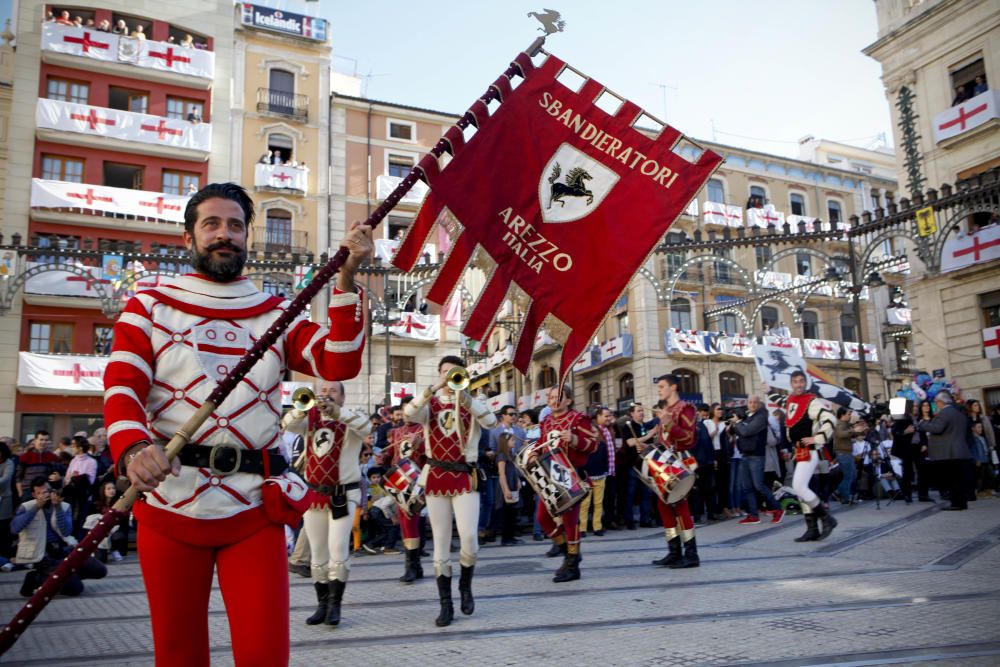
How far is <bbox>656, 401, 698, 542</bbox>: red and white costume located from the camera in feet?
29.5

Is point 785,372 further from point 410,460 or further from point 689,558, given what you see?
point 410,460

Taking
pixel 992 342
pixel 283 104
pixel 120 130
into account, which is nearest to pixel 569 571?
pixel 992 342

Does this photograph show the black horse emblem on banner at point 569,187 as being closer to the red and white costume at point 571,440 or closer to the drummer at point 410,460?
the drummer at point 410,460

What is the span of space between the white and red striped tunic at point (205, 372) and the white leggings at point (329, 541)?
4.02 metres

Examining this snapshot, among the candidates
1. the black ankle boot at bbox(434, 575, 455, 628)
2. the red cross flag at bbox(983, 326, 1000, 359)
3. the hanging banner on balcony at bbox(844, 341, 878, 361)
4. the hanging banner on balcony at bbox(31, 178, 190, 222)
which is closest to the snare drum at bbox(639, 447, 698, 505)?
the black ankle boot at bbox(434, 575, 455, 628)

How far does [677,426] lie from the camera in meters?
9.08

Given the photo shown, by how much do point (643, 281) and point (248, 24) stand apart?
21457mm

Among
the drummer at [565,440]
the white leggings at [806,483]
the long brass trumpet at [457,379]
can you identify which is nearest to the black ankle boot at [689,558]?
the drummer at [565,440]

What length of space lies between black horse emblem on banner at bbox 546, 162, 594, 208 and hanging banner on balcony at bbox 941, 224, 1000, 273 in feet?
79.3

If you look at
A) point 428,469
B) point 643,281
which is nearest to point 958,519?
point 428,469

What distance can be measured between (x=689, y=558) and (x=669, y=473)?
3.23 ft

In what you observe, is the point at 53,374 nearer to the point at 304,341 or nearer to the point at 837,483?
the point at 837,483

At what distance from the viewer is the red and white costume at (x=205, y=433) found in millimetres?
2633

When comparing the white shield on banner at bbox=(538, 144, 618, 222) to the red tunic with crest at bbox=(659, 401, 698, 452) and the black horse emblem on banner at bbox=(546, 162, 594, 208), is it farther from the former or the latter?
the red tunic with crest at bbox=(659, 401, 698, 452)
